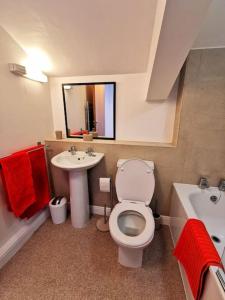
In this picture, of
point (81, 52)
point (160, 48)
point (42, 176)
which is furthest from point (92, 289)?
point (81, 52)

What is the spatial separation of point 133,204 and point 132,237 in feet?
1.28

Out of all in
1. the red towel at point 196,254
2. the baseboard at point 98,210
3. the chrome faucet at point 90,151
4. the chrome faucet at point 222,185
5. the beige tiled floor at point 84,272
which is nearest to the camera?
the red towel at point 196,254

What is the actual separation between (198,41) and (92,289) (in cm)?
227

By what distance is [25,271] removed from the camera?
1.30 meters

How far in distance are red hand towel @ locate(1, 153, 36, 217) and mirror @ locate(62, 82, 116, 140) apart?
30.4 inches

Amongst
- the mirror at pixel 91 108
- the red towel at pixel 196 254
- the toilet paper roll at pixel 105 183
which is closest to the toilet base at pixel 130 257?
the red towel at pixel 196 254

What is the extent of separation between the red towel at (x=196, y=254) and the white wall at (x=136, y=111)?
1.04m

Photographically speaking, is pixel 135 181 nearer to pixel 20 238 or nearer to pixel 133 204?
pixel 133 204

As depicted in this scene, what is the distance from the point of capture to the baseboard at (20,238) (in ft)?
4.46

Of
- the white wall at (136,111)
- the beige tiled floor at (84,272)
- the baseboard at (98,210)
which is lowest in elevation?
the beige tiled floor at (84,272)

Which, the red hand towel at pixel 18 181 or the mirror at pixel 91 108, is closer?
the red hand towel at pixel 18 181

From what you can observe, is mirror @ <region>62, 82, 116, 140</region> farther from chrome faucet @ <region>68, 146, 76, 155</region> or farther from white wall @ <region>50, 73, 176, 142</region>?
chrome faucet @ <region>68, 146, 76, 155</region>

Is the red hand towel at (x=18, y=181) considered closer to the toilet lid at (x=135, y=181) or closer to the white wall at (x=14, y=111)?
the white wall at (x=14, y=111)

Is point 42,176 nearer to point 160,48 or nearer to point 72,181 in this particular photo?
point 72,181
